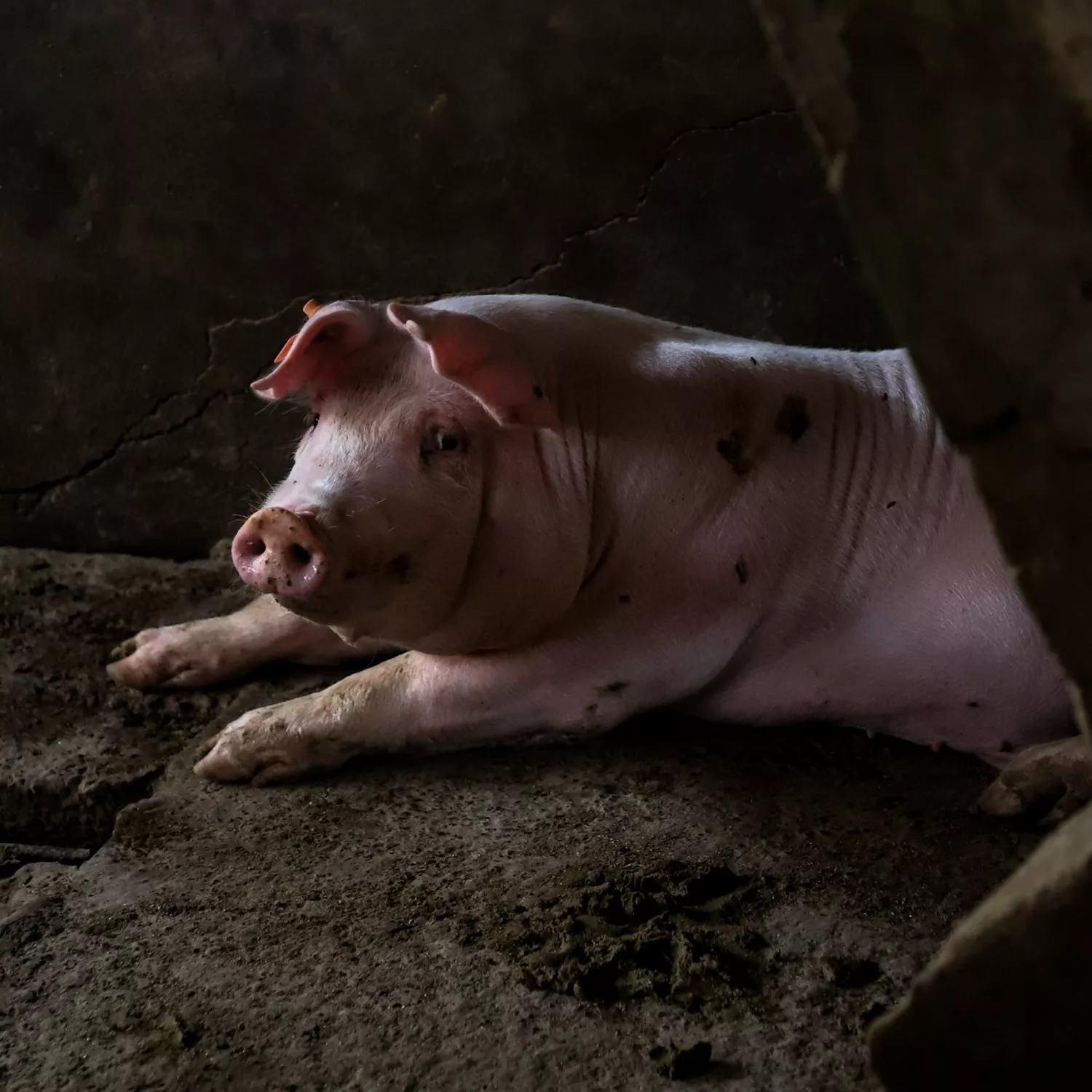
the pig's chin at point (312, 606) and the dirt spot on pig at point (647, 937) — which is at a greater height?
the pig's chin at point (312, 606)

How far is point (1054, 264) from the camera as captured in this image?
1.01 meters

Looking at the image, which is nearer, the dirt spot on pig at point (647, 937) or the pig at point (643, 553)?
the dirt spot on pig at point (647, 937)

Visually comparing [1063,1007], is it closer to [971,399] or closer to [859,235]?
[971,399]

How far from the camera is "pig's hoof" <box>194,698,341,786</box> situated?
2.61 m

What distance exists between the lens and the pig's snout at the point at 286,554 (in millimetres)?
2184

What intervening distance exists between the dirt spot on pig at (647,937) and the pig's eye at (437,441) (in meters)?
0.89

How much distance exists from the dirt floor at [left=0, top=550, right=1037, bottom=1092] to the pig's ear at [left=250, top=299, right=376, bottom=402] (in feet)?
3.00

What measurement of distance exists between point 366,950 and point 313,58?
9.07 ft

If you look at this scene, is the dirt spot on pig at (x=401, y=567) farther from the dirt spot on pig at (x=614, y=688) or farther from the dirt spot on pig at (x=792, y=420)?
the dirt spot on pig at (x=792, y=420)

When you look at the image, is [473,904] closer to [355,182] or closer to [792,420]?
[792,420]

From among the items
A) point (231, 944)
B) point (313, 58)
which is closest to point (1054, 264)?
point (231, 944)

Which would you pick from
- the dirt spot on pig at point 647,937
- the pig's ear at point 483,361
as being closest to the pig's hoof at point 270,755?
the dirt spot on pig at point 647,937

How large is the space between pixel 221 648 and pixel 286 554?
101cm

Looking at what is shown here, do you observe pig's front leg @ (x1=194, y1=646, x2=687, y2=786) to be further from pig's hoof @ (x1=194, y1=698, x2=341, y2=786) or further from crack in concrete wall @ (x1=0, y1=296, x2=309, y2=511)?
crack in concrete wall @ (x1=0, y1=296, x2=309, y2=511)
